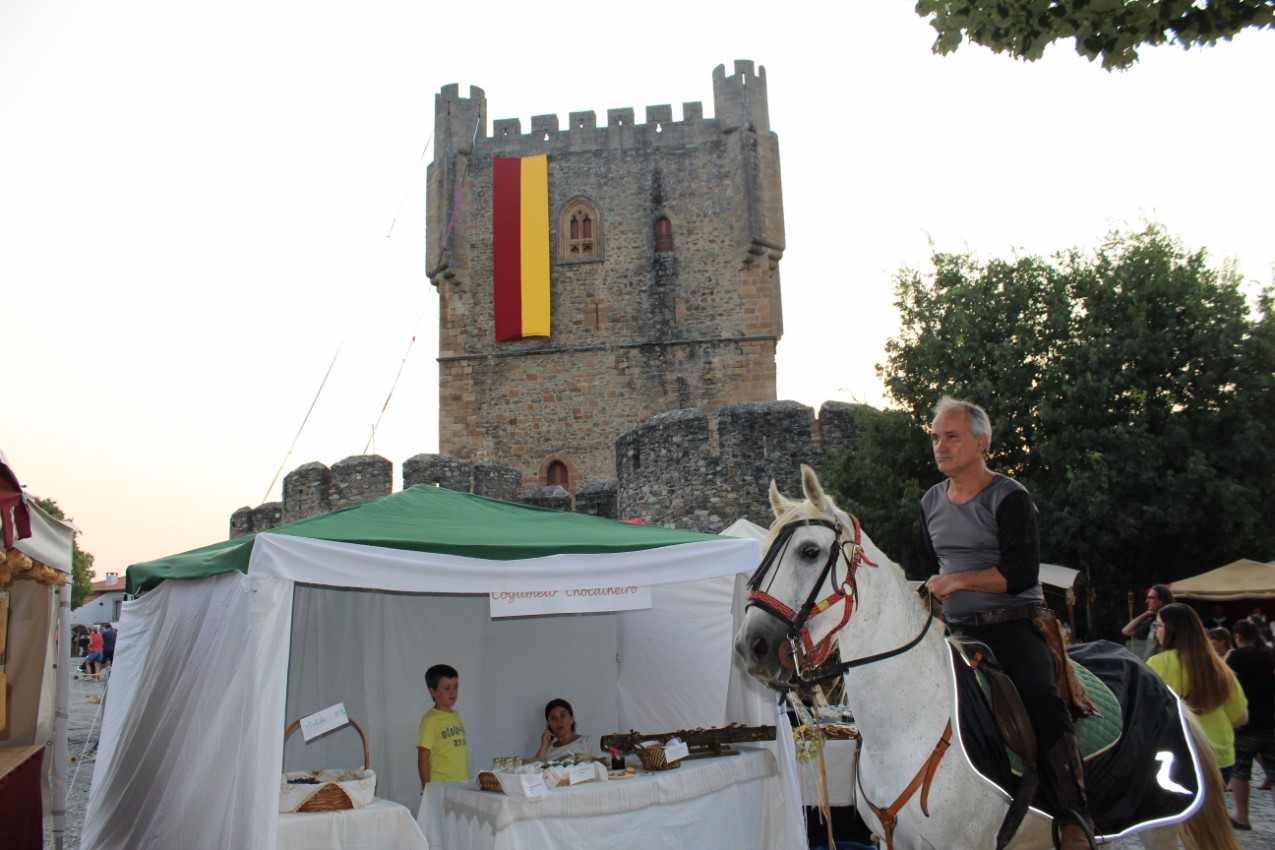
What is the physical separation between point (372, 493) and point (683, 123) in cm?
1385

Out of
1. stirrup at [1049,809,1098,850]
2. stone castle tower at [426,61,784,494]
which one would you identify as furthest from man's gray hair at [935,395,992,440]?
stone castle tower at [426,61,784,494]

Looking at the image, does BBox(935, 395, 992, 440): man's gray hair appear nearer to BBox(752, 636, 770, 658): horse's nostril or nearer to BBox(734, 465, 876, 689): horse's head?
BBox(734, 465, 876, 689): horse's head

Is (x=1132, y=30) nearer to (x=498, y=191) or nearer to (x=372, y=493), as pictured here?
(x=372, y=493)

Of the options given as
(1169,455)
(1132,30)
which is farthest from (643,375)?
(1132,30)

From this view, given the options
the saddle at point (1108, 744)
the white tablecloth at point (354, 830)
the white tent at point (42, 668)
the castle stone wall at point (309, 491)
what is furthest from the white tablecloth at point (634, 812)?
the castle stone wall at point (309, 491)

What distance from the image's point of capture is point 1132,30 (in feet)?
14.3

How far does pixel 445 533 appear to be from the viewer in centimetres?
546

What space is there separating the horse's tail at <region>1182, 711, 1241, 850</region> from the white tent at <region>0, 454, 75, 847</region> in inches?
260

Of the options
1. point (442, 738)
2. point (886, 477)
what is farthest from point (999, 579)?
point (886, 477)

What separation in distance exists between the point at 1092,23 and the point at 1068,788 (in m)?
3.23

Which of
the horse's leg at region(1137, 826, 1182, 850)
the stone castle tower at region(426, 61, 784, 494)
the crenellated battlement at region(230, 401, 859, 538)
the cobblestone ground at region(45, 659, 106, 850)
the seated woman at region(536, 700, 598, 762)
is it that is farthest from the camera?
the stone castle tower at region(426, 61, 784, 494)

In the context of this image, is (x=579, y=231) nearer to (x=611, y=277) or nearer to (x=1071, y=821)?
(x=611, y=277)

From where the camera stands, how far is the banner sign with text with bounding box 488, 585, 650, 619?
5305mm

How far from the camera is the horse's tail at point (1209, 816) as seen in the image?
13.5ft
